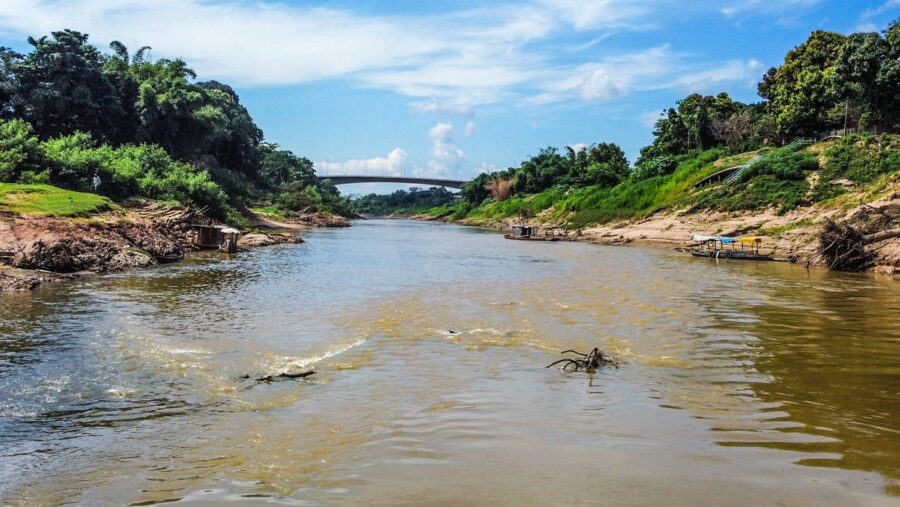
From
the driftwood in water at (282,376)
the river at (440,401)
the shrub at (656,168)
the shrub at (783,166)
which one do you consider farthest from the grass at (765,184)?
the driftwood in water at (282,376)

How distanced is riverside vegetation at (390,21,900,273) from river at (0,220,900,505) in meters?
21.5

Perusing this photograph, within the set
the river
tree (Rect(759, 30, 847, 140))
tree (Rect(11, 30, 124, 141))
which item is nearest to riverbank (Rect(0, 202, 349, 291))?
the river

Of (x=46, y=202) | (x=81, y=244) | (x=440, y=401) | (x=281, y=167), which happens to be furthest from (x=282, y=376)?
(x=281, y=167)

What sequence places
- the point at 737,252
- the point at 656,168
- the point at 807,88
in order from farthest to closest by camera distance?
the point at 656,168 → the point at 807,88 → the point at 737,252

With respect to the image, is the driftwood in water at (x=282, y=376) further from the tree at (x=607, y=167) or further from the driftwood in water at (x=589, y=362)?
the tree at (x=607, y=167)

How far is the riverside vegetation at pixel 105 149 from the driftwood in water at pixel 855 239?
33479 millimetres

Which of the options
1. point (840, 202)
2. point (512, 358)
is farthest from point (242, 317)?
point (840, 202)

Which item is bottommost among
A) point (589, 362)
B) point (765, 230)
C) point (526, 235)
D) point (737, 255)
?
point (589, 362)

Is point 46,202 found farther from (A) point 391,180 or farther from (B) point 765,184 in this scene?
(A) point 391,180

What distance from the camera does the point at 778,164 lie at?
51.8 meters

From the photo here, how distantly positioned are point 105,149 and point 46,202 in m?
16.5

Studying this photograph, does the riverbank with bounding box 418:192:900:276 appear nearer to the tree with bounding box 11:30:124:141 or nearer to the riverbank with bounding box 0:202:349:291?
the riverbank with bounding box 0:202:349:291

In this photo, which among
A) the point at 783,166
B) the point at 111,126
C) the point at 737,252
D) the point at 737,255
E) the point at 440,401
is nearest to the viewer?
the point at 440,401

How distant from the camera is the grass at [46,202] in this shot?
81.5 ft
